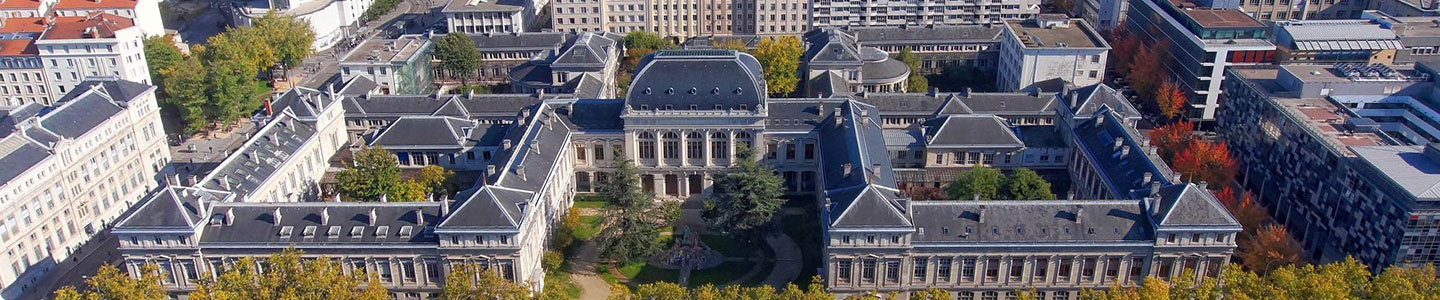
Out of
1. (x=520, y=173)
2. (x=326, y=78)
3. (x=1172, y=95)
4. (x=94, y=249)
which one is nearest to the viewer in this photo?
(x=520, y=173)

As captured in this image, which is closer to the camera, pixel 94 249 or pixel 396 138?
pixel 94 249

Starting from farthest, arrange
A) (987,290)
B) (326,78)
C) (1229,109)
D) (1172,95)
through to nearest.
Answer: (326,78), (1172,95), (1229,109), (987,290)

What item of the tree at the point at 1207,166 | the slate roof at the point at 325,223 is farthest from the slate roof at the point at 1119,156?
the slate roof at the point at 325,223

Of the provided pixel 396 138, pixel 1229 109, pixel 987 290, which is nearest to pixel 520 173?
pixel 396 138

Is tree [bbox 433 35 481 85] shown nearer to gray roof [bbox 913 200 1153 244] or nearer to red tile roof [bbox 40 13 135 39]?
red tile roof [bbox 40 13 135 39]

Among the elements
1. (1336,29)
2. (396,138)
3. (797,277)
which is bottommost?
(797,277)

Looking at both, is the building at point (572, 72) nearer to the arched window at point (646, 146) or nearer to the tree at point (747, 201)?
the arched window at point (646, 146)

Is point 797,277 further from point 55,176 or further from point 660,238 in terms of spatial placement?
point 55,176

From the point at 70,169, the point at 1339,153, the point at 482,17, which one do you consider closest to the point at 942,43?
the point at 1339,153
